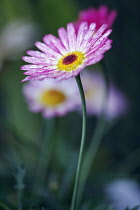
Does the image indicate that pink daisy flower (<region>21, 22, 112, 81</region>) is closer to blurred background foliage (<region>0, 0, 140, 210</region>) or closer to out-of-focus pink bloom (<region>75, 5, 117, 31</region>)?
out-of-focus pink bloom (<region>75, 5, 117, 31</region>)

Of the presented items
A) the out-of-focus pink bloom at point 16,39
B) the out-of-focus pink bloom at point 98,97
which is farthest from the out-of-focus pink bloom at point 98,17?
the out-of-focus pink bloom at point 16,39

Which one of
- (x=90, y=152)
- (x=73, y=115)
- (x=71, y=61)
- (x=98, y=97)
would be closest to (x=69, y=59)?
(x=71, y=61)

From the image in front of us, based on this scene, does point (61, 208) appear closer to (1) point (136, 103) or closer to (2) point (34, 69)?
(2) point (34, 69)

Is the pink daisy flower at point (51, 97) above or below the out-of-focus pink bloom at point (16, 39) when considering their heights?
below

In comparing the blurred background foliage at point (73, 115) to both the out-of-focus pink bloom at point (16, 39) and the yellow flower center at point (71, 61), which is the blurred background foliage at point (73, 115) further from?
the yellow flower center at point (71, 61)

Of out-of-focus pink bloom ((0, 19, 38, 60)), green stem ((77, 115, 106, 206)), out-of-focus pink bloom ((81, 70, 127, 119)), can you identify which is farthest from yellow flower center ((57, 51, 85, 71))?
out-of-focus pink bloom ((0, 19, 38, 60))

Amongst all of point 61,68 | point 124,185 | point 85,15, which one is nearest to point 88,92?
point 124,185

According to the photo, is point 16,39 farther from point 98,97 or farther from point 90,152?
point 90,152
